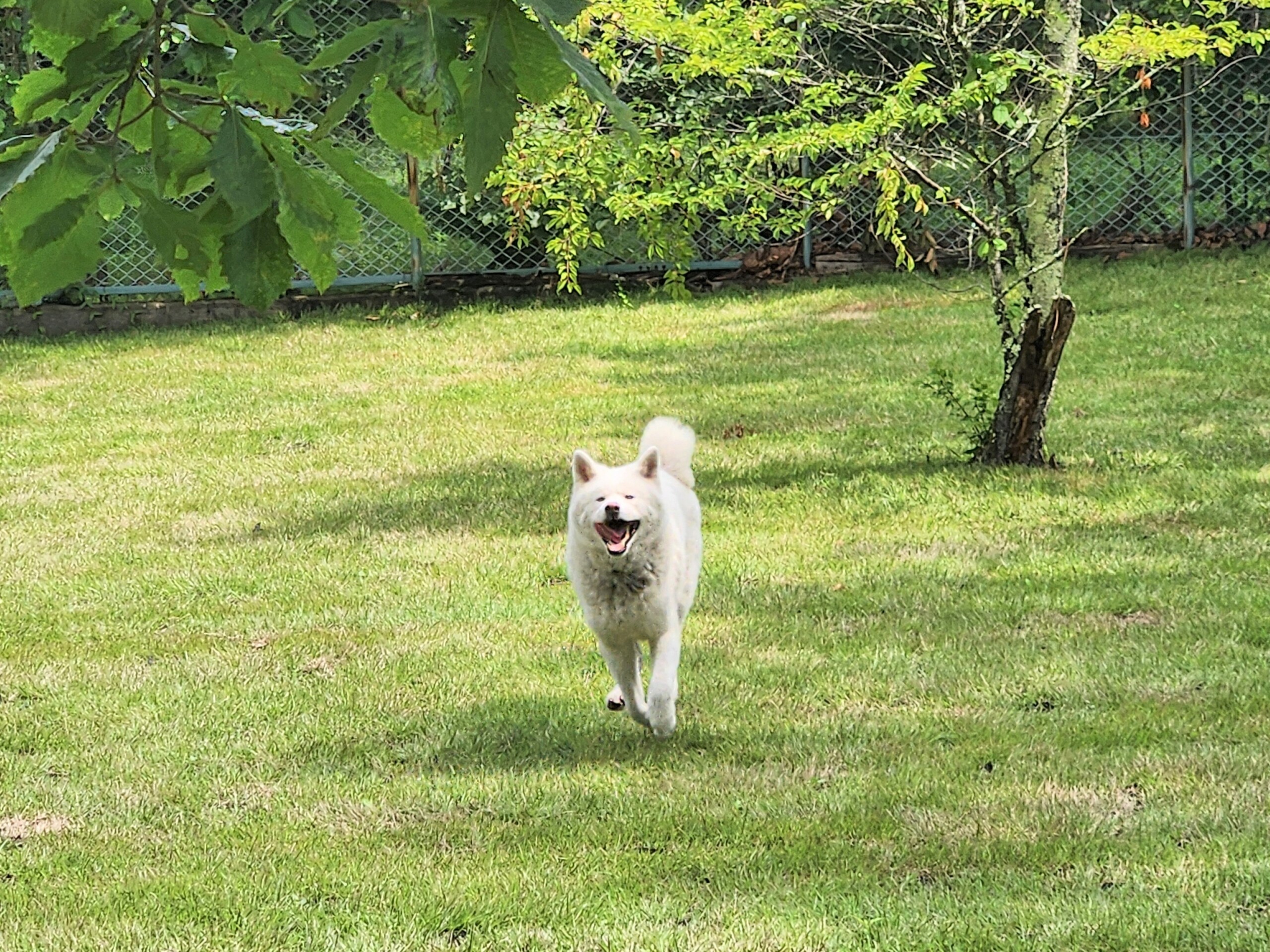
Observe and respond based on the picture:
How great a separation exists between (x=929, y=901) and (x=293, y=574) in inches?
175

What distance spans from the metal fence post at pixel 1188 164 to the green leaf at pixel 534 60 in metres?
15.7

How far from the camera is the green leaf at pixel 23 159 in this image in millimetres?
1654

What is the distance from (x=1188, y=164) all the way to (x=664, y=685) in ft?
41.5

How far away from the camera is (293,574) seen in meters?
8.01

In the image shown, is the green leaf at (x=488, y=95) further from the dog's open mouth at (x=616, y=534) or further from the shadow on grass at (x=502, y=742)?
the shadow on grass at (x=502, y=742)

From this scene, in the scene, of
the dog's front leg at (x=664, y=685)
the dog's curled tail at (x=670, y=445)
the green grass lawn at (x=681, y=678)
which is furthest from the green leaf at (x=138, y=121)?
the dog's curled tail at (x=670, y=445)

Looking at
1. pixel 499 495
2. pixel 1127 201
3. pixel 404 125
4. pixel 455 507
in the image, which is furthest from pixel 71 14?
pixel 1127 201

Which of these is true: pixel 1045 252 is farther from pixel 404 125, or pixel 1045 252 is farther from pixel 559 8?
pixel 559 8

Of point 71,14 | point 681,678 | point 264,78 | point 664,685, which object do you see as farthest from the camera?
point 681,678

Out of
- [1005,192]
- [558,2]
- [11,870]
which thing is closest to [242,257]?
[558,2]

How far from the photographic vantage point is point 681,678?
6141 millimetres

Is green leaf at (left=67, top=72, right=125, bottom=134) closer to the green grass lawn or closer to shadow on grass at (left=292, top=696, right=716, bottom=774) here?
the green grass lawn

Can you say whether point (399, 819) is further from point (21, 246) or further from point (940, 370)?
point (940, 370)

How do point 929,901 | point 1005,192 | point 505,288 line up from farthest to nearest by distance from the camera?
point 505,288, point 1005,192, point 929,901
